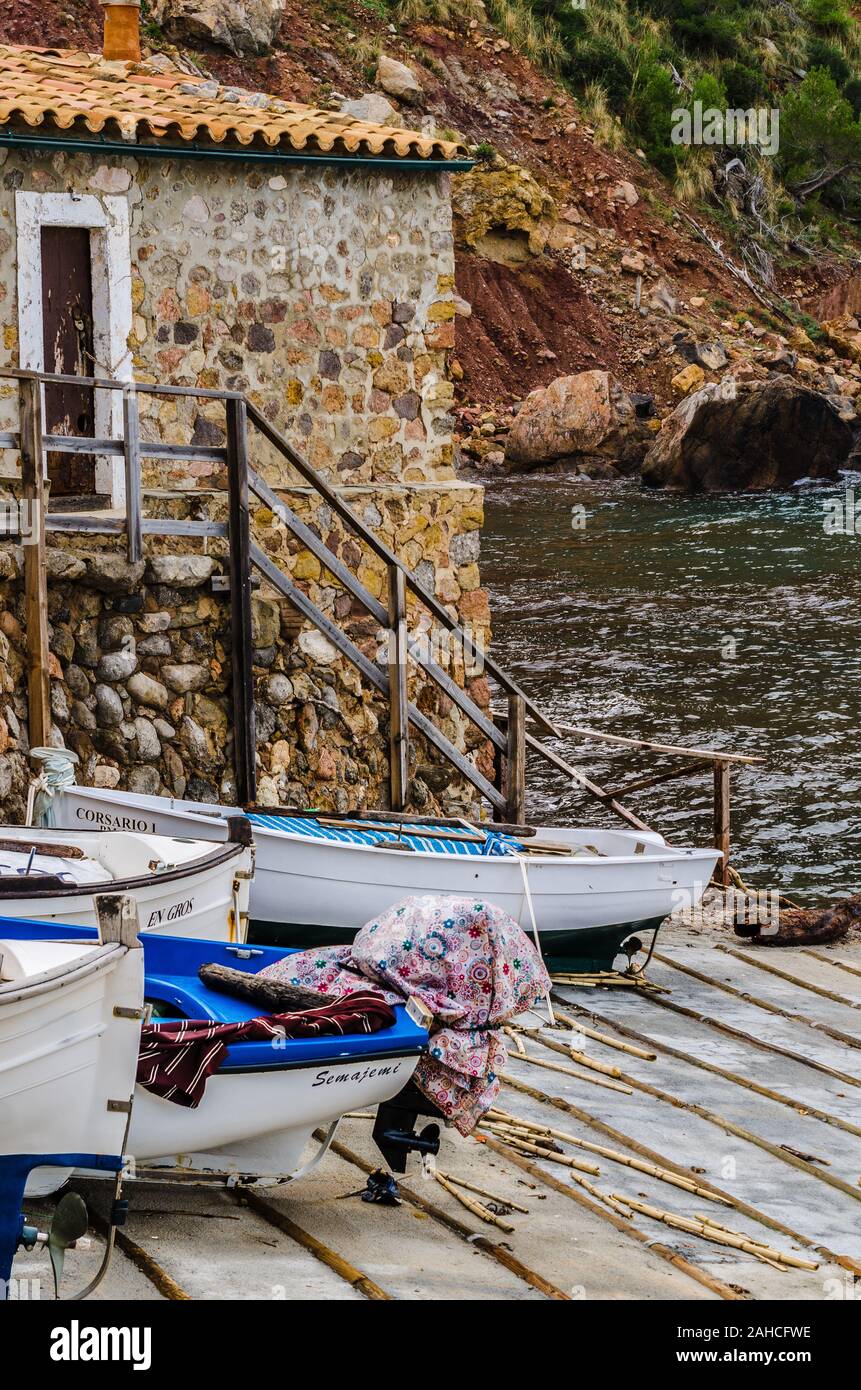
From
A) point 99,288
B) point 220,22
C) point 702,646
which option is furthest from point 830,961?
point 220,22

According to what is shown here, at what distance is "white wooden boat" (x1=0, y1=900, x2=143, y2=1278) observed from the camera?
6.12 metres

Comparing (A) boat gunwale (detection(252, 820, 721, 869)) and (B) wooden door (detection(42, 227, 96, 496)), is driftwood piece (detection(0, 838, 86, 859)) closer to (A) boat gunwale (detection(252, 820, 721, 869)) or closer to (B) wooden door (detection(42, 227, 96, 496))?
(A) boat gunwale (detection(252, 820, 721, 869))

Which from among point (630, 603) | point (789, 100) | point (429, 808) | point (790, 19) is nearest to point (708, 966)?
point (429, 808)

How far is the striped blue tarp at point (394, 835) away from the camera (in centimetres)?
1115

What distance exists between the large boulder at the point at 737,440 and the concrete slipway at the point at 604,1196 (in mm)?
27736

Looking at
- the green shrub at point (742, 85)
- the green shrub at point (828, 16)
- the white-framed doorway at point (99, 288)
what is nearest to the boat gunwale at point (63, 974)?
the white-framed doorway at point (99, 288)

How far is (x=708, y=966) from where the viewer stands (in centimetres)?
1256

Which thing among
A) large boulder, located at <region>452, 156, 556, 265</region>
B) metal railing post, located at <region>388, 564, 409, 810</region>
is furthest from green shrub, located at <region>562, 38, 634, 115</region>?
metal railing post, located at <region>388, 564, 409, 810</region>

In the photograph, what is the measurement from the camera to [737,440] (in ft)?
127

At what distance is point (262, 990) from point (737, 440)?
107 feet

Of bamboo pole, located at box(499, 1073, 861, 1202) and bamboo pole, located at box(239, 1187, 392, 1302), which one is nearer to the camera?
bamboo pole, located at box(239, 1187, 392, 1302)

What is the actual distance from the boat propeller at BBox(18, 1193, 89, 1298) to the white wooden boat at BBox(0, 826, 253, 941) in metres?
2.32
